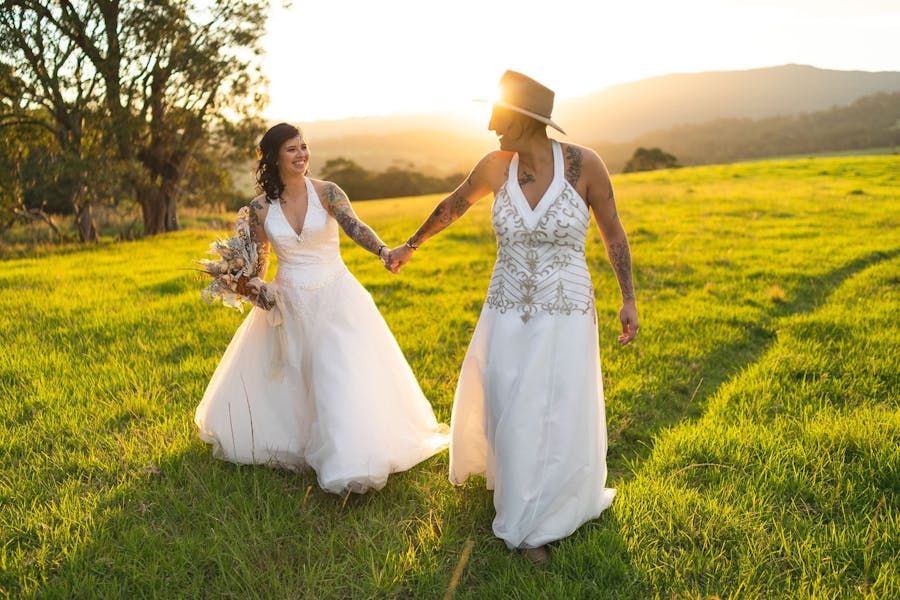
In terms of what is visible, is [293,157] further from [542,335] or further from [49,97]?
[49,97]

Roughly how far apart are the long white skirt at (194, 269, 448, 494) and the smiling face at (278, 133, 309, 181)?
95cm

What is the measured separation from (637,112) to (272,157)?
147 meters

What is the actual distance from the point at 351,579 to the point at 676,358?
5395mm

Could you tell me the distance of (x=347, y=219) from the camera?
17.1 ft

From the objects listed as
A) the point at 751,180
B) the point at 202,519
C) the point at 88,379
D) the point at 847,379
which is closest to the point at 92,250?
the point at 88,379

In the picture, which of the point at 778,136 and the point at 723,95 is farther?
the point at 723,95

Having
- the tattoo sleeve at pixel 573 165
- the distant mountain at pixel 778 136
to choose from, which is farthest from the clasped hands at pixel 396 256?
the distant mountain at pixel 778 136

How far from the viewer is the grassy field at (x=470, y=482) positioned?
3906mm

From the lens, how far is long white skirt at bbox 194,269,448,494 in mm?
4844

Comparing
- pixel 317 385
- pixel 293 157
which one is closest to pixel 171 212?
pixel 293 157

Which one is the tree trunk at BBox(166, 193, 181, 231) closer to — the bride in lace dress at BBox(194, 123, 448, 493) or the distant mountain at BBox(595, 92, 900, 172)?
the bride in lace dress at BBox(194, 123, 448, 493)

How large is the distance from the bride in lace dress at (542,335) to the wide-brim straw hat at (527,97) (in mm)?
25

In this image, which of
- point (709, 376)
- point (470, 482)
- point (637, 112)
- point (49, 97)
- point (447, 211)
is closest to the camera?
point (447, 211)

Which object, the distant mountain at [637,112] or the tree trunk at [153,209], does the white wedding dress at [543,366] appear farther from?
the distant mountain at [637,112]
